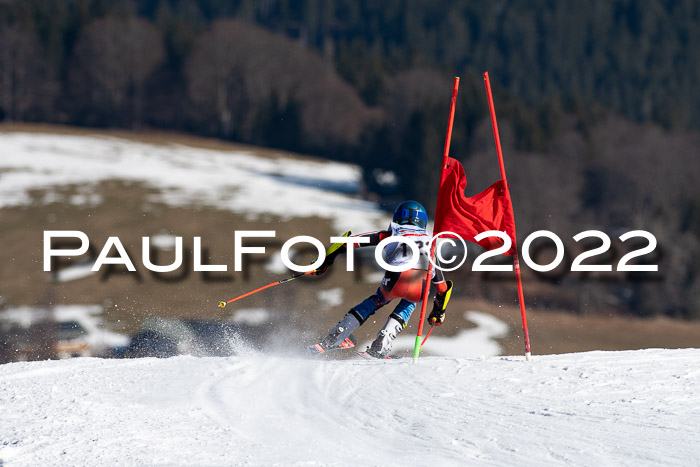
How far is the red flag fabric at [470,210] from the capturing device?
882 cm

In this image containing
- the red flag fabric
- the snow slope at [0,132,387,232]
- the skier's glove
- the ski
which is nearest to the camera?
the red flag fabric

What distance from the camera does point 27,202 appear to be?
38.8 m

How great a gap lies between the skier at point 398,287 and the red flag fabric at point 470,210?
0.86 feet

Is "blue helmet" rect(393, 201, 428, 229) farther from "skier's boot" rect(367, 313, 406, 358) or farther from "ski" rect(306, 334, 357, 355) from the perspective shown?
"ski" rect(306, 334, 357, 355)

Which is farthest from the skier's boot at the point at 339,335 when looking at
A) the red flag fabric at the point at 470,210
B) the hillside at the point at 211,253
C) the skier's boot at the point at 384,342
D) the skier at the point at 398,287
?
the red flag fabric at the point at 470,210

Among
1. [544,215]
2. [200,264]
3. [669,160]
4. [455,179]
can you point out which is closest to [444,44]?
[669,160]

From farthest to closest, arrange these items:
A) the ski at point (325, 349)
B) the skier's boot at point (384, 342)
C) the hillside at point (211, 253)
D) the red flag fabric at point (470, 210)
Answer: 1. the hillside at point (211, 253)
2. the ski at point (325, 349)
3. the skier's boot at point (384, 342)
4. the red flag fabric at point (470, 210)

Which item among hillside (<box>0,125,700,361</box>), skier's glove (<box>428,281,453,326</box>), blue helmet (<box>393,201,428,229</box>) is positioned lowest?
hillside (<box>0,125,700,361</box>)

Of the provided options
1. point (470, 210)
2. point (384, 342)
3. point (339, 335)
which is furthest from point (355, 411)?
point (470, 210)

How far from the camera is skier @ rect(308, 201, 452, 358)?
8883 mm

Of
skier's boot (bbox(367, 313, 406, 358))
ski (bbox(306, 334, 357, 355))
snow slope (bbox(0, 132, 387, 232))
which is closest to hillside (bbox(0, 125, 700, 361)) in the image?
snow slope (bbox(0, 132, 387, 232))

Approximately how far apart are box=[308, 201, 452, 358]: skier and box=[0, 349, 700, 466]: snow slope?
69 centimetres

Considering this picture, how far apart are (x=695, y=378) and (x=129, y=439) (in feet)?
15.2

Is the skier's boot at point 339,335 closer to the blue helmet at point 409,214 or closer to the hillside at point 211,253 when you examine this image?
the hillside at point 211,253
